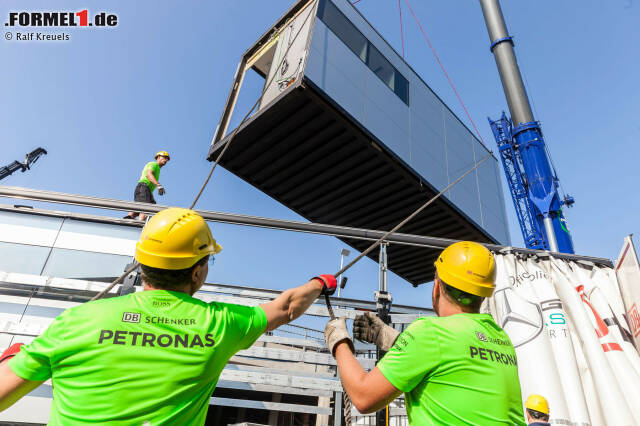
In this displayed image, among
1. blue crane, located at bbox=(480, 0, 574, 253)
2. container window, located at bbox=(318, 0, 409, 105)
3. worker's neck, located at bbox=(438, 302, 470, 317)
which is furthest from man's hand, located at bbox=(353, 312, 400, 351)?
container window, located at bbox=(318, 0, 409, 105)

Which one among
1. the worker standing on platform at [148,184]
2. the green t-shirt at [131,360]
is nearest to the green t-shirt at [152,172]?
the worker standing on platform at [148,184]

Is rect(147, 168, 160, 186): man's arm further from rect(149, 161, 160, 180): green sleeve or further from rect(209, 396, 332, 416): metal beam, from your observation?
rect(209, 396, 332, 416): metal beam

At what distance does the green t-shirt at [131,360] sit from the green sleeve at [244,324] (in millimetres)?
27

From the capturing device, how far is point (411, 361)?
1.59 metres

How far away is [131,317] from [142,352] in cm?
15

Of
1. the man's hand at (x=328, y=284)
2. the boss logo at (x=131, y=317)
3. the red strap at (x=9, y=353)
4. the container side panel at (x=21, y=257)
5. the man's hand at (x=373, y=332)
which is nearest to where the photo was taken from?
the boss logo at (x=131, y=317)

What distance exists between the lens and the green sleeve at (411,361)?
5.21 ft

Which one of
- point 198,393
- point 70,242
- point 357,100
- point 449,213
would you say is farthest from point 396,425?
point 198,393

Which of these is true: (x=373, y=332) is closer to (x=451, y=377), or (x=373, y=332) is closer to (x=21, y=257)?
(x=451, y=377)

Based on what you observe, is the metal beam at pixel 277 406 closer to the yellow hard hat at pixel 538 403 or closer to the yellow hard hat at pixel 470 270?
the yellow hard hat at pixel 538 403

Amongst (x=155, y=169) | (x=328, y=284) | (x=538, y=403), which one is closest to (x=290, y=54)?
(x=155, y=169)

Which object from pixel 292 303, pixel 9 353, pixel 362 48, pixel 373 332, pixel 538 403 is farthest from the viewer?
pixel 362 48

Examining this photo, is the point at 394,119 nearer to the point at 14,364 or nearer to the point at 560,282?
the point at 560,282

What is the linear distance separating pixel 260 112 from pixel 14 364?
803 cm
